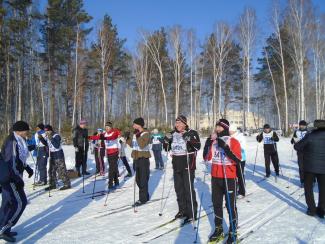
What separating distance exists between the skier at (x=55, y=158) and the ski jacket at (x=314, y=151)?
639cm

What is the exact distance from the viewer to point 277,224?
20.8ft

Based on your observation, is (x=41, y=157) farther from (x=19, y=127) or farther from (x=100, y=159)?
(x=19, y=127)

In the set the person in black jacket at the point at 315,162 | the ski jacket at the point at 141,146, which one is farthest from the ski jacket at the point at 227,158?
the ski jacket at the point at 141,146

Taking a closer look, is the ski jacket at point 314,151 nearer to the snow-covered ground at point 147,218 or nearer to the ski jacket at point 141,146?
the snow-covered ground at point 147,218

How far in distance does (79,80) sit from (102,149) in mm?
23688

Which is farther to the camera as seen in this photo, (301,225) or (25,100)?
(25,100)

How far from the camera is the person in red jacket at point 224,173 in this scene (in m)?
5.46

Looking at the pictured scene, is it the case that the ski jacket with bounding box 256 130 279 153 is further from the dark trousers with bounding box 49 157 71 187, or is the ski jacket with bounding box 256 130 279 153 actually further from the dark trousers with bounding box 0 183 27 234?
the dark trousers with bounding box 0 183 27 234

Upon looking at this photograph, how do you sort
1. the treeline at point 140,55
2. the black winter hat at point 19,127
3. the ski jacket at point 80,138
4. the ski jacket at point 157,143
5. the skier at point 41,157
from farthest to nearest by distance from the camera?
the treeline at point 140,55
the ski jacket at point 157,143
the ski jacket at point 80,138
the skier at point 41,157
the black winter hat at point 19,127

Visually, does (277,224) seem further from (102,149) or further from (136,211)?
(102,149)

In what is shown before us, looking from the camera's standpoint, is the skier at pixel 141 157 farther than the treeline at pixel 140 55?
No

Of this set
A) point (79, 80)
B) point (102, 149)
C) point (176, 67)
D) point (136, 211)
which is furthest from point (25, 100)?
point (136, 211)

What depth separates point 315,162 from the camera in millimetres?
6871

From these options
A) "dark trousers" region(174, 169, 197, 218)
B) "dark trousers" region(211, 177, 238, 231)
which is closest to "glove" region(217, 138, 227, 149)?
"dark trousers" region(211, 177, 238, 231)
